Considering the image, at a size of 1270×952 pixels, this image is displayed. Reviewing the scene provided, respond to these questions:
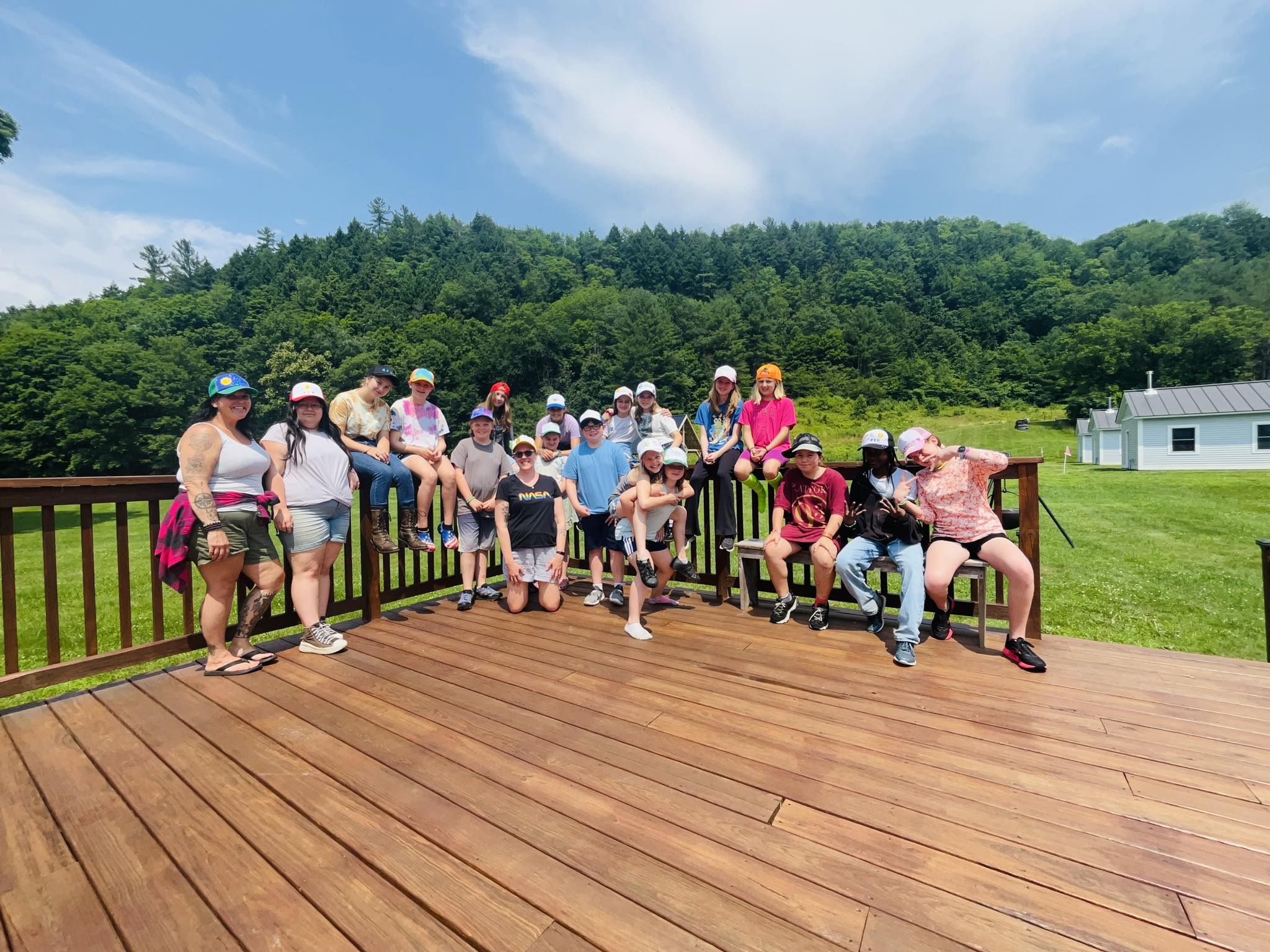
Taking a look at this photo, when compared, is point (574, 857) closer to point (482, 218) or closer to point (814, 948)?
point (814, 948)

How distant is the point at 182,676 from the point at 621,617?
8.40ft

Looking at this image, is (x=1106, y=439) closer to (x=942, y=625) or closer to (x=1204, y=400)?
(x=1204, y=400)

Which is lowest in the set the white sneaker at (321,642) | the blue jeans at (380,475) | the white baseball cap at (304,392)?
the white sneaker at (321,642)

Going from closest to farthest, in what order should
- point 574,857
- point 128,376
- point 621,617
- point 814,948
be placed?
point 814,948, point 574,857, point 621,617, point 128,376

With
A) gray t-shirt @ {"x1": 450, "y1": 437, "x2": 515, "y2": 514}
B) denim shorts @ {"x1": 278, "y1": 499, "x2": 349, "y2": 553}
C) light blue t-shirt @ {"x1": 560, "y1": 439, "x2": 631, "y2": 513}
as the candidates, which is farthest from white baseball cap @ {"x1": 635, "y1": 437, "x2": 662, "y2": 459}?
denim shorts @ {"x1": 278, "y1": 499, "x2": 349, "y2": 553}

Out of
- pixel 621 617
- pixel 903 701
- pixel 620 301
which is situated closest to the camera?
pixel 903 701

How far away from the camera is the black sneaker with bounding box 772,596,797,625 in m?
3.80

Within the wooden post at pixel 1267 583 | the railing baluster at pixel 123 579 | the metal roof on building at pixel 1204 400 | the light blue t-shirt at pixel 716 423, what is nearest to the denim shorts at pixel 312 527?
the railing baluster at pixel 123 579

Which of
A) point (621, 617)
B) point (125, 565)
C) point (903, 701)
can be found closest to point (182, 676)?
point (125, 565)

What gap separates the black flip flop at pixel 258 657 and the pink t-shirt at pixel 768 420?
3.44 m

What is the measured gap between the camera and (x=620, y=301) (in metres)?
58.2

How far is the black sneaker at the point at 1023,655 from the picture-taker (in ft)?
9.52

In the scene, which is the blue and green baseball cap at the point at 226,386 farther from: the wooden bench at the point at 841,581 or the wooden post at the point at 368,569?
the wooden bench at the point at 841,581

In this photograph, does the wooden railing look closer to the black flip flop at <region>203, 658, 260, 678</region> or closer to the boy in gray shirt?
the black flip flop at <region>203, 658, 260, 678</region>
